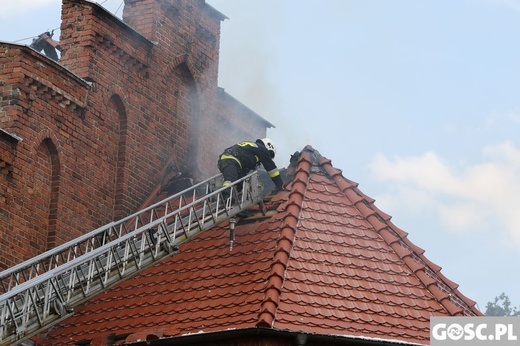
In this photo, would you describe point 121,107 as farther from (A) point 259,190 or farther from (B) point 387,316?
(B) point 387,316

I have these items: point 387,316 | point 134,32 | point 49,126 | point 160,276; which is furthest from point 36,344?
point 134,32

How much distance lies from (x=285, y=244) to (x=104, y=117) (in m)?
6.28

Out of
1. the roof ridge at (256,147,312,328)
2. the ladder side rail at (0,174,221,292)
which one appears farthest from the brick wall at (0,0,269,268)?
the roof ridge at (256,147,312,328)

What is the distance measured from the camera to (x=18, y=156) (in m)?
20.7

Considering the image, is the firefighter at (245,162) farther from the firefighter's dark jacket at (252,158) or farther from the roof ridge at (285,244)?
the roof ridge at (285,244)

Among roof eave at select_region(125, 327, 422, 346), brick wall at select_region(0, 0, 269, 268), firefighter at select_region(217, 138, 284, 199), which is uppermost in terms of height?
brick wall at select_region(0, 0, 269, 268)

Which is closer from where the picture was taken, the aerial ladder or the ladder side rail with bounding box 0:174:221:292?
the aerial ladder

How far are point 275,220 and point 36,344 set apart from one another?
4519mm

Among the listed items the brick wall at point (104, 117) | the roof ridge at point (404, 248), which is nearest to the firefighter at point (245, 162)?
the roof ridge at point (404, 248)

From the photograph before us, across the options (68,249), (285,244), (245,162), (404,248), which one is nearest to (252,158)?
(245,162)

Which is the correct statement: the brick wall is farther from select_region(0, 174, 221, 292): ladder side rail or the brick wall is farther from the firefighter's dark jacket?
the firefighter's dark jacket

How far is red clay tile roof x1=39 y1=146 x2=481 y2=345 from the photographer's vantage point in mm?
17281

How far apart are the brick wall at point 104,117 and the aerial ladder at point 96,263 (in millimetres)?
1113
